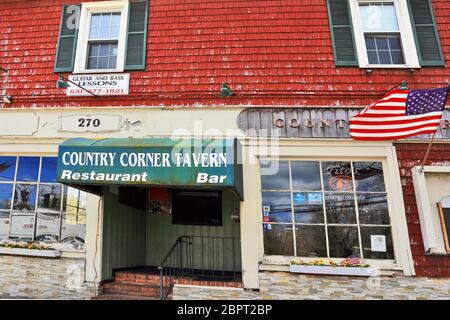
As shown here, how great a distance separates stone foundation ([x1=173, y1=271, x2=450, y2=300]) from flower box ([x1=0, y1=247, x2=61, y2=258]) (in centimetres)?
279

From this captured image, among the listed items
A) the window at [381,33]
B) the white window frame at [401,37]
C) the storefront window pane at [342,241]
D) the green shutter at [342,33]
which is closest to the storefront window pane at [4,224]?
the storefront window pane at [342,241]

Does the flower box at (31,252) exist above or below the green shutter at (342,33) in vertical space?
below

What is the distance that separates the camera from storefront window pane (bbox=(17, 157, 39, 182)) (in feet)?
22.4

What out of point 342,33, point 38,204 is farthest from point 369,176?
point 38,204

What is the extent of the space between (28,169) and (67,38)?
308 cm

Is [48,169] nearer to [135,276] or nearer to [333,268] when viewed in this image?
[135,276]

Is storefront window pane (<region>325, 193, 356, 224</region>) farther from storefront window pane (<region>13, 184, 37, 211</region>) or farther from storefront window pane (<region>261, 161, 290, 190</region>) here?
storefront window pane (<region>13, 184, 37, 211</region>)

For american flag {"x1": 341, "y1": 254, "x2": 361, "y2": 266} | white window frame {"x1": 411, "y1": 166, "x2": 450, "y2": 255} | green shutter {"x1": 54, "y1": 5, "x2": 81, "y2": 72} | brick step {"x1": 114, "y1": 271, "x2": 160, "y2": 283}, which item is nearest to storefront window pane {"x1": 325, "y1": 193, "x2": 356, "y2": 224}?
american flag {"x1": 341, "y1": 254, "x2": 361, "y2": 266}

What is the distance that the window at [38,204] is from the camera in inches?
258

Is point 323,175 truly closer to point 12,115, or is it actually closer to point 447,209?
point 447,209

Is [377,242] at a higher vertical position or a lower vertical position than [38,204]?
lower

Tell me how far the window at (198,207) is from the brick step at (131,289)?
175cm

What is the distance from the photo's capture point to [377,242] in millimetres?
5875

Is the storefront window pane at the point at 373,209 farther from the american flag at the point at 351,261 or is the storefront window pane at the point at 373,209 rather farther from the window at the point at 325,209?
the american flag at the point at 351,261
